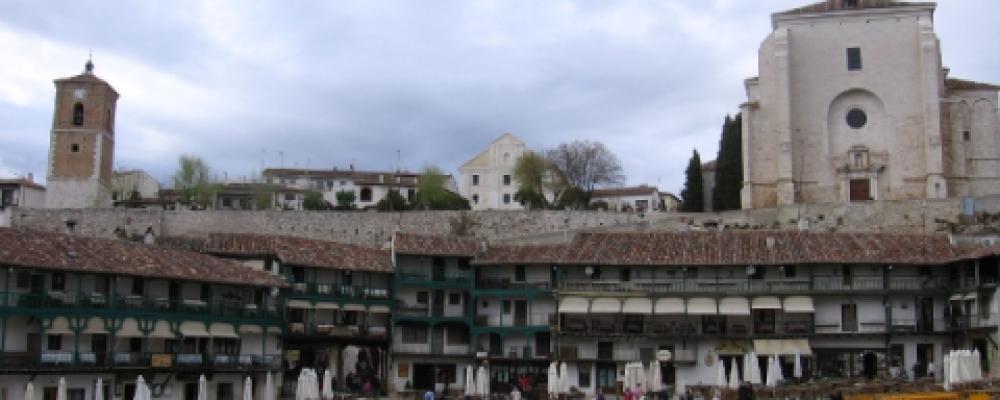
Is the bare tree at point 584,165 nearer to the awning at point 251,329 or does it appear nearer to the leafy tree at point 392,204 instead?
the leafy tree at point 392,204

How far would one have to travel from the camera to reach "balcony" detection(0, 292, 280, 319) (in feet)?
128

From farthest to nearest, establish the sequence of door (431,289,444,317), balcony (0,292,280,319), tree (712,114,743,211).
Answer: tree (712,114,743,211)
door (431,289,444,317)
balcony (0,292,280,319)

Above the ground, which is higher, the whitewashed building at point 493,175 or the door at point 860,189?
the whitewashed building at point 493,175

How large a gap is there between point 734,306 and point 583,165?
154ft

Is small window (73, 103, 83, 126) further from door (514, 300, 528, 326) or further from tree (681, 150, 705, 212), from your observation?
tree (681, 150, 705, 212)

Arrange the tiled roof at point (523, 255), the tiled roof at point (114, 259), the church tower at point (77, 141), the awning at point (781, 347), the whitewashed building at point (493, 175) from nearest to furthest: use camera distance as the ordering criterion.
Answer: the tiled roof at point (114, 259), the awning at point (781, 347), the tiled roof at point (523, 255), the church tower at point (77, 141), the whitewashed building at point (493, 175)

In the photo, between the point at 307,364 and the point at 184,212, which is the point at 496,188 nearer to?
the point at 184,212

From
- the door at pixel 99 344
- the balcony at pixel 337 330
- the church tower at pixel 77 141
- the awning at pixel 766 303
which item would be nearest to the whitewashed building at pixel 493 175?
the church tower at pixel 77 141

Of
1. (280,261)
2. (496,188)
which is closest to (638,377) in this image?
(280,261)

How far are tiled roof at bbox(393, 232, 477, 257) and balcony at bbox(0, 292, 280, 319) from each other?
7990 millimetres

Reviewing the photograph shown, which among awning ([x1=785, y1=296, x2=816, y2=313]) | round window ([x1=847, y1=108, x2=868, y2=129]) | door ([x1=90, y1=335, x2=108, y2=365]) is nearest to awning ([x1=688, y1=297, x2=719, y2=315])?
awning ([x1=785, y1=296, x2=816, y2=313])

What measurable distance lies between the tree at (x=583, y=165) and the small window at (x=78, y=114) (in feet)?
124

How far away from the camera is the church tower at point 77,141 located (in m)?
76.6

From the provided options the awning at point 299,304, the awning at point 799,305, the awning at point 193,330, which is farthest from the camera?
the awning at point 299,304
